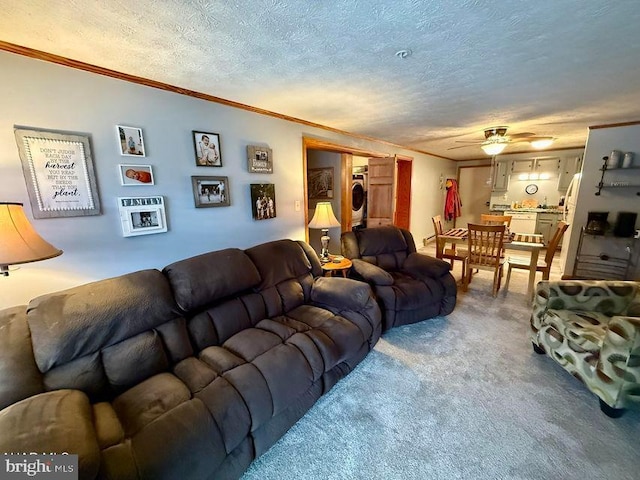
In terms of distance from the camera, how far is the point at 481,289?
138 inches

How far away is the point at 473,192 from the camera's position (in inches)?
285

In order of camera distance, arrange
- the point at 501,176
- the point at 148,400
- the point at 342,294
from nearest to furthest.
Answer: the point at 148,400, the point at 342,294, the point at 501,176

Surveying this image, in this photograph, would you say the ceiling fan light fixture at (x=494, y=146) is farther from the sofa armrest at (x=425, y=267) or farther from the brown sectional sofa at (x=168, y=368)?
the brown sectional sofa at (x=168, y=368)

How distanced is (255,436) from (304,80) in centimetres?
223

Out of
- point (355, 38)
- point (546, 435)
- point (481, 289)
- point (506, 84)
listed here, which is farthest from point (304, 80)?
point (481, 289)

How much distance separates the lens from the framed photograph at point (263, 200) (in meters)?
2.60

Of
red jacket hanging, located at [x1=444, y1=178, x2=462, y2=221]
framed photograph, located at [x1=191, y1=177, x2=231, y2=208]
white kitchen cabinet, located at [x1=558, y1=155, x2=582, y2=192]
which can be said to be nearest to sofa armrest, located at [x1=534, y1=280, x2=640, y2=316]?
framed photograph, located at [x1=191, y1=177, x2=231, y2=208]

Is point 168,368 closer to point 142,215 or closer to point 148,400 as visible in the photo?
point 148,400

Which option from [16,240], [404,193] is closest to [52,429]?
[16,240]

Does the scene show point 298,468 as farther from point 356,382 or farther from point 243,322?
point 243,322

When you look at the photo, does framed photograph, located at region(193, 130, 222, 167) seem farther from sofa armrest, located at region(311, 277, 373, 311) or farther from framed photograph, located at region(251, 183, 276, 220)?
sofa armrest, located at region(311, 277, 373, 311)

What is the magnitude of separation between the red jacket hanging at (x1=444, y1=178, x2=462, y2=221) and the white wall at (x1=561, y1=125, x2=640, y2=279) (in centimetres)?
319

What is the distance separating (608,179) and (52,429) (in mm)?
5722

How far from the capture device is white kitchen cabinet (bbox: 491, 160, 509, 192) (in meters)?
6.22
